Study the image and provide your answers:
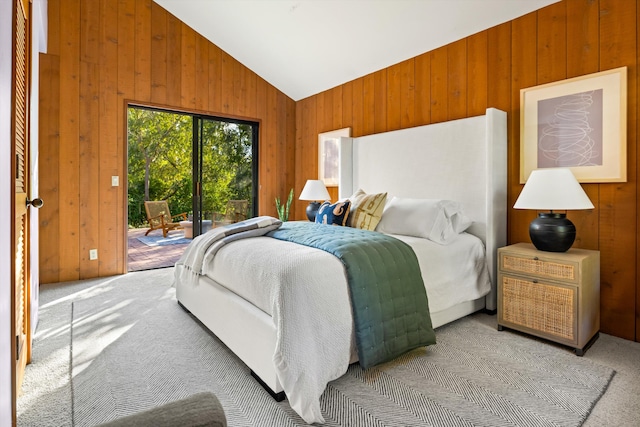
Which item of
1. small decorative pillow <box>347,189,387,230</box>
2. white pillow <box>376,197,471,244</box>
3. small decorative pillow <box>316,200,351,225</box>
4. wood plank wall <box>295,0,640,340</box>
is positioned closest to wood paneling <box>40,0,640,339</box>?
wood plank wall <box>295,0,640,340</box>

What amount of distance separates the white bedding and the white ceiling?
6.40ft

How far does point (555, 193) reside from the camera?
229 cm

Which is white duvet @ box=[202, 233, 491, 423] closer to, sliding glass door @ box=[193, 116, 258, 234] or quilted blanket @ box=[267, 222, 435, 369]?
quilted blanket @ box=[267, 222, 435, 369]

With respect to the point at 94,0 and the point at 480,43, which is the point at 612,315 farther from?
the point at 94,0

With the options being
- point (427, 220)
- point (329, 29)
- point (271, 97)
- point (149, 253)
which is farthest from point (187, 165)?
point (427, 220)

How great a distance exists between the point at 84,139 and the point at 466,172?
4009mm

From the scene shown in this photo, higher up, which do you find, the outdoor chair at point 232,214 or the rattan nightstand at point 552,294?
the outdoor chair at point 232,214

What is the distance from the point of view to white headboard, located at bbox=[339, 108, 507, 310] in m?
2.90

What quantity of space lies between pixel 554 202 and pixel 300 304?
1.81 m

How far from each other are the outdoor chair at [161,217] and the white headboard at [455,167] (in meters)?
2.81

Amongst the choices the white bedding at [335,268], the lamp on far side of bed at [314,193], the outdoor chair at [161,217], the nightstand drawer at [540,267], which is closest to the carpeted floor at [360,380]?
the white bedding at [335,268]

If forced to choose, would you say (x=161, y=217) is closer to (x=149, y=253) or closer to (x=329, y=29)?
(x=149, y=253)

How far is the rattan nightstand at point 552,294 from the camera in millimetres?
2199

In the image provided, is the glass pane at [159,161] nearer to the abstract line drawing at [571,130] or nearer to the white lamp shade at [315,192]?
the white lamp shade at [315,192]
